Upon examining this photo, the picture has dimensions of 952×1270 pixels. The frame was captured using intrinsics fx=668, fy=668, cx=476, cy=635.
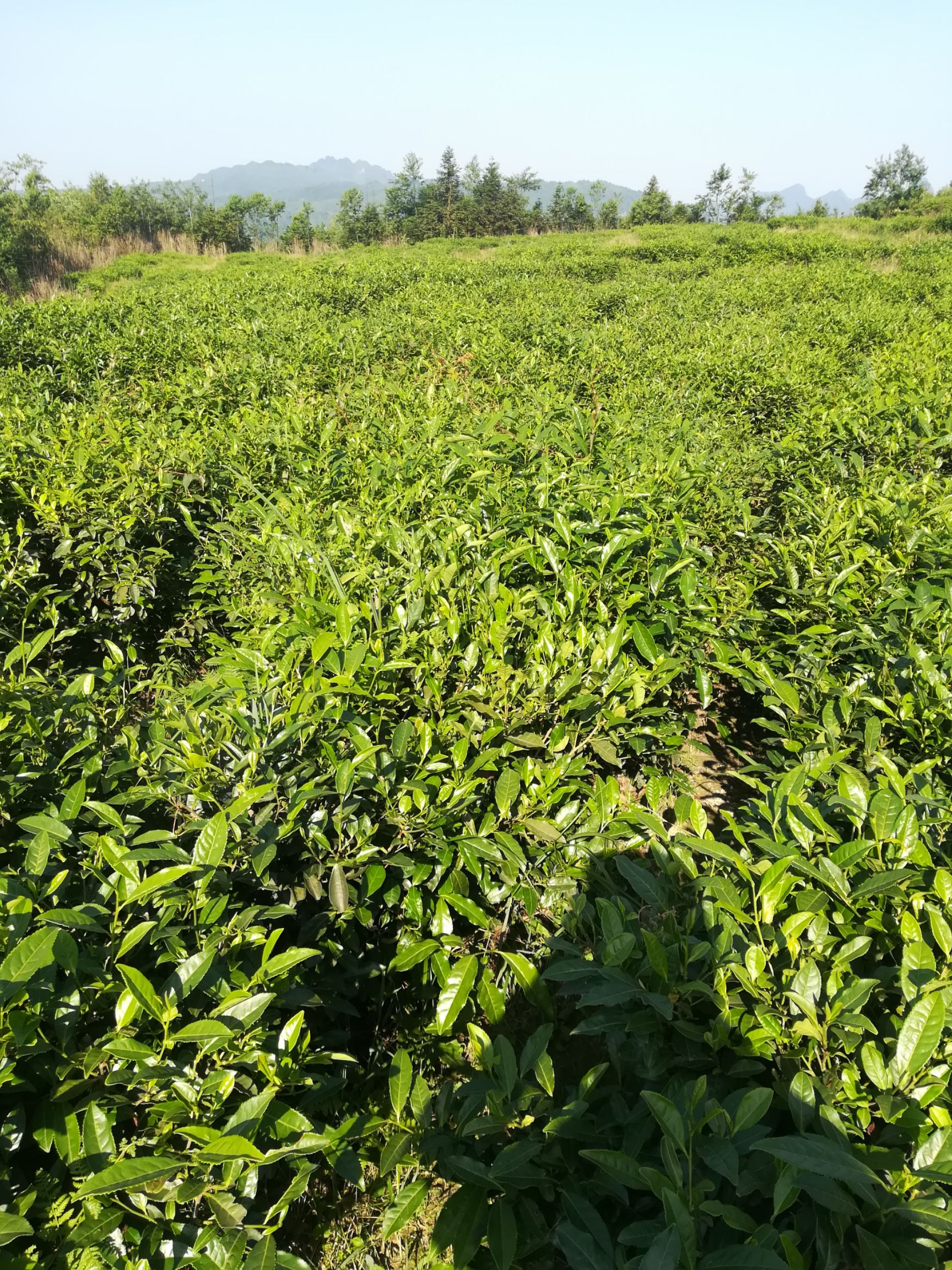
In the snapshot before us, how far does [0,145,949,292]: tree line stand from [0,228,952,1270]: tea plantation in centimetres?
Result: 2593

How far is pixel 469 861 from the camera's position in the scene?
1.50 metres

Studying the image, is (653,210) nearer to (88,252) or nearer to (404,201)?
(404,201)

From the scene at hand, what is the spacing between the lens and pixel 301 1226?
1555 mm

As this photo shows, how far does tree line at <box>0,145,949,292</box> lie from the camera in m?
28.0

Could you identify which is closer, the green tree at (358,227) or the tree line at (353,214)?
the tree line at (353,214)

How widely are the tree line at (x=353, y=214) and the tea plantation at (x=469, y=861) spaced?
25934 millimetres

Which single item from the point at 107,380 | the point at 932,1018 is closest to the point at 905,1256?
the point at 932,1018

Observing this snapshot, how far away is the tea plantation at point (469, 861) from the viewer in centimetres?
97

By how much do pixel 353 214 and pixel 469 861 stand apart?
53706 mm

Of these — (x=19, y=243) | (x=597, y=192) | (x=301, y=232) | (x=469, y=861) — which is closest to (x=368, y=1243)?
(x=469, y=861)

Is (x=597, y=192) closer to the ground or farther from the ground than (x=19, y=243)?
farther from the ground

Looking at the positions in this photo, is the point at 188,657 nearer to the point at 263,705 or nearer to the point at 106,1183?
the point at 263,705

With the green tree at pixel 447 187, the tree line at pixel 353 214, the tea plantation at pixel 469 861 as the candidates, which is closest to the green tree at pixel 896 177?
the tree line at pixel 353 214

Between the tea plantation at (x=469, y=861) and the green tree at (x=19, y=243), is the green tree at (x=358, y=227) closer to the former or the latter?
the green tree at (x=19, y=243)
